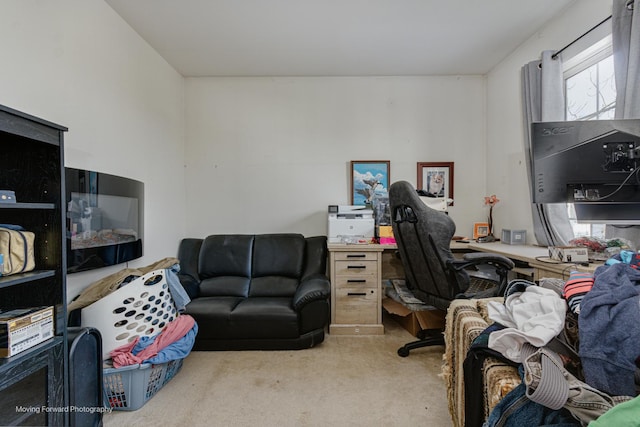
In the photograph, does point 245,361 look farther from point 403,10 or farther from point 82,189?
point 403,10

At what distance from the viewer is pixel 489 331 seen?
31.9 inches

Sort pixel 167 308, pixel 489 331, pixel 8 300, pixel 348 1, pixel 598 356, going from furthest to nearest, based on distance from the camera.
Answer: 1. pixel 348 1
2. pixel 167 308
3. pixel 8 300
4. pixel 489 331
5. pixel 598 356

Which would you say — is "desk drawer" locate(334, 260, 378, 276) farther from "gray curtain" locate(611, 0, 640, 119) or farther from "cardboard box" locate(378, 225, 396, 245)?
"gray curtain" locate(611, 0, 640, 119)

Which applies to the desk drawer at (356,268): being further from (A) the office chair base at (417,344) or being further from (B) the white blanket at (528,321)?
(B) the white blanket at (528,321)

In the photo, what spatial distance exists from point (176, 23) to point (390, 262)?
9.65ft

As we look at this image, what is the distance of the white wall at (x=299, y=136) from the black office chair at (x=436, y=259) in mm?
1266

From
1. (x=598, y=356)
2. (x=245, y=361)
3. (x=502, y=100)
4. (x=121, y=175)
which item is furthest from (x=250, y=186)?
(x=598, y=356)

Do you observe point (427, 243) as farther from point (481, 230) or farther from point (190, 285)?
point (190, 285)

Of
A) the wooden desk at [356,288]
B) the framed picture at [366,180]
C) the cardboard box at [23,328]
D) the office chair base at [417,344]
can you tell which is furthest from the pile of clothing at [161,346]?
the framed picture at [366,180]

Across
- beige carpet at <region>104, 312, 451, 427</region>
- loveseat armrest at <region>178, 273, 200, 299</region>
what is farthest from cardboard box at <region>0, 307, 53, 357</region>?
loveseat armrest at <region>178, 273, 200, 299</region>

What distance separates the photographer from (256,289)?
108 inches

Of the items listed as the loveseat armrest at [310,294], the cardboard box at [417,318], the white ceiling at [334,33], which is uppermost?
the white ceiling at [334,33]

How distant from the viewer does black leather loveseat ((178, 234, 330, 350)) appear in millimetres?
2301

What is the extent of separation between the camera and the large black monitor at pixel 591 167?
1235 millimetres
